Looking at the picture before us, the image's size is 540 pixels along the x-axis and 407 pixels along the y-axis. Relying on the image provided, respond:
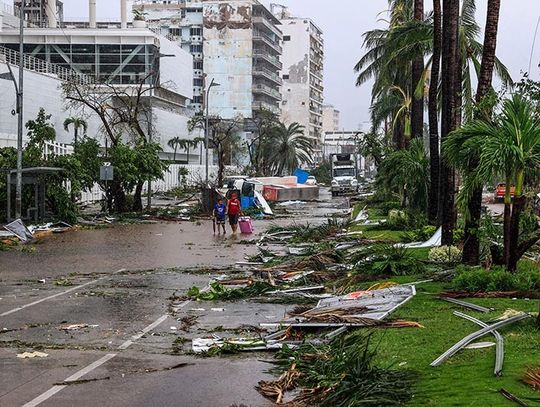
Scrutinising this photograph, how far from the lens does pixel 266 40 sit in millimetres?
131500

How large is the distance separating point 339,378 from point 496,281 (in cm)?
624

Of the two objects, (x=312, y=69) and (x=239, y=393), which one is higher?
(x=312, y=69)

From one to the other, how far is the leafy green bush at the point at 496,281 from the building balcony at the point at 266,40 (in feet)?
379

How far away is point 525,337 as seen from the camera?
383 inches

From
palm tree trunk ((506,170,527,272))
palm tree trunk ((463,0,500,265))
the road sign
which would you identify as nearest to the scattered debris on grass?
palm tree trunk ((506,170,527,272))

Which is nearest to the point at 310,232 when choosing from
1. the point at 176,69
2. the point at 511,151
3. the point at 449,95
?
the point at 449,95

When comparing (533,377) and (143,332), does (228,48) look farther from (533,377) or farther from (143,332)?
(533,377)

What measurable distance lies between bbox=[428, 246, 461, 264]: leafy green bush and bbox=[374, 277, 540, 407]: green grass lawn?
233 inches

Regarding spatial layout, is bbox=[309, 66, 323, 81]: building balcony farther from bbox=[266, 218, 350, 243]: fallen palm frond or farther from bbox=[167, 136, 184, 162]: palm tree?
bbox=[266, 218, 350, 243]: fallen palm frond

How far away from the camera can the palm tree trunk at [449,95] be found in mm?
20234

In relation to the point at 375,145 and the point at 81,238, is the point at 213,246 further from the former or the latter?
the point at 375,145

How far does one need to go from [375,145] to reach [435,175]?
29389mm

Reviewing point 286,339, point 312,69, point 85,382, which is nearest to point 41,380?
point 85,382

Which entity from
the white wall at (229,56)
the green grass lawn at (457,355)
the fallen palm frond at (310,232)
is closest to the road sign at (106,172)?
the fallen palm frond at (310,232)
